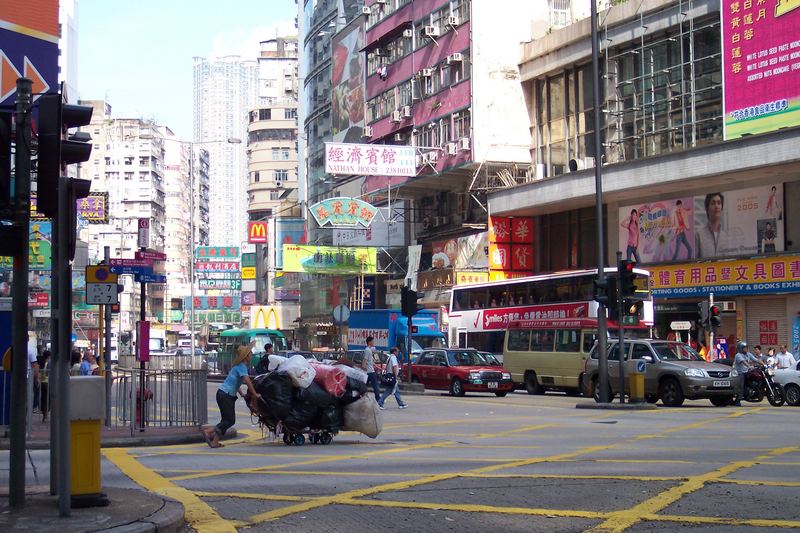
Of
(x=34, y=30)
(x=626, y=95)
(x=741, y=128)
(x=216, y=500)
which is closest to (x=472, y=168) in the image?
(x=626, y=95)

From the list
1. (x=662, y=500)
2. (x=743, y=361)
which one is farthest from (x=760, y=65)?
(x=662, y=500)

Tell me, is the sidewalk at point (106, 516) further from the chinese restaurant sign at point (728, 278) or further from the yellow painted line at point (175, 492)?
the chinese restaurant sign at point (728, 278)

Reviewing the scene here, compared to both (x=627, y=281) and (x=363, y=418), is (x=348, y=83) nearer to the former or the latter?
(x=627, y=281)

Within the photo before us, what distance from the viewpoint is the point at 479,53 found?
158 feet

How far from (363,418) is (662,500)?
6935 mm

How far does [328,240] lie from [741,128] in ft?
136

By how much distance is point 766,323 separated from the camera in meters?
36.8

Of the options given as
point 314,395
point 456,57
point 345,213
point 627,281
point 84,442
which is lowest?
point 314,395

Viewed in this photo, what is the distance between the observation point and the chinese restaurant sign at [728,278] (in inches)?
1384

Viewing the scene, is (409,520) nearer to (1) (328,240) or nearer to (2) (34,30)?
(2) (34,30)

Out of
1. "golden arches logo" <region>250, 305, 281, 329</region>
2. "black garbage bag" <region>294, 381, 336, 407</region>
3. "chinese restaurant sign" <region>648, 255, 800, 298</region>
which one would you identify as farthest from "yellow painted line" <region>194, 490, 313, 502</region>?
"golden arches logo" <region>250, 305, 281, 329</region>

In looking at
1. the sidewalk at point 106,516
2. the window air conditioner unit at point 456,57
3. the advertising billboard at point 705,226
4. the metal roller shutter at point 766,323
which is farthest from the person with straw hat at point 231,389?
the window air conditioner unit at point 456,57

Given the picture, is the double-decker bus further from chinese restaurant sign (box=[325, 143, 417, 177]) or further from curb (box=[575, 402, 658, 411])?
chinese restaurant sign (box=[325, 143, 417, 177])

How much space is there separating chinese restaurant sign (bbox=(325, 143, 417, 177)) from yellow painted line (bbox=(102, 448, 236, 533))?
30876 millimetres
